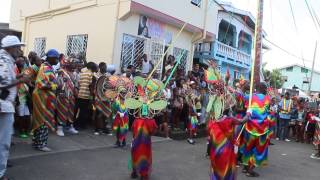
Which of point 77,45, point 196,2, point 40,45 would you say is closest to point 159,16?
point 196,2

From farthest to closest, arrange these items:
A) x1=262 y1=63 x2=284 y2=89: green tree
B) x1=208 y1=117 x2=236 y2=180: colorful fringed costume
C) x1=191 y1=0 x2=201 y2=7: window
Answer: x1=262 y1=63 x2=284 y2=89: green tree
x1=191 y1=0 x2=201 y2=7: window
x1=208 y1=117 x2=236 y2=180: colorful fringed costume

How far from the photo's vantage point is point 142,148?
5.71 m

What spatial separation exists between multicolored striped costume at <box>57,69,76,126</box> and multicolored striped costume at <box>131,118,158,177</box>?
3028 millimetres

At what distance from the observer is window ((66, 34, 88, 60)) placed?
1289cm

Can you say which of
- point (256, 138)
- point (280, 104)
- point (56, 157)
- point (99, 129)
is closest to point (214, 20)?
point (280, 104)

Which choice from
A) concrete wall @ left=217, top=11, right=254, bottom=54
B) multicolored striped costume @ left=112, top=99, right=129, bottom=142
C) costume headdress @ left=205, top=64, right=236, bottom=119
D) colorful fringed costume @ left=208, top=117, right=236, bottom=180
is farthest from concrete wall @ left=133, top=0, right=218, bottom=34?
colorful fringed costume @ left=208, top=117, right=236, bottom=180

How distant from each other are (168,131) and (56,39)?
645cm

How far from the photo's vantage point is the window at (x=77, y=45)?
1289 cm

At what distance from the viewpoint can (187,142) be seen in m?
10.3

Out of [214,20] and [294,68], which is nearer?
[214,20]

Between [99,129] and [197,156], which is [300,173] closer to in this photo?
[197,156]

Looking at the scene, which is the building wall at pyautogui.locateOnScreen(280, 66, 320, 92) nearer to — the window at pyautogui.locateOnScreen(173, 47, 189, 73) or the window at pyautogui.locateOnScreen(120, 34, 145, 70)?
the window at pyautogui.locateOnScreen(173, 47, 189, 73)

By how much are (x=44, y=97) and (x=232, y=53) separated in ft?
54.8

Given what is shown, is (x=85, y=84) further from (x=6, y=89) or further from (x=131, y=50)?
(x=6, y=89)
